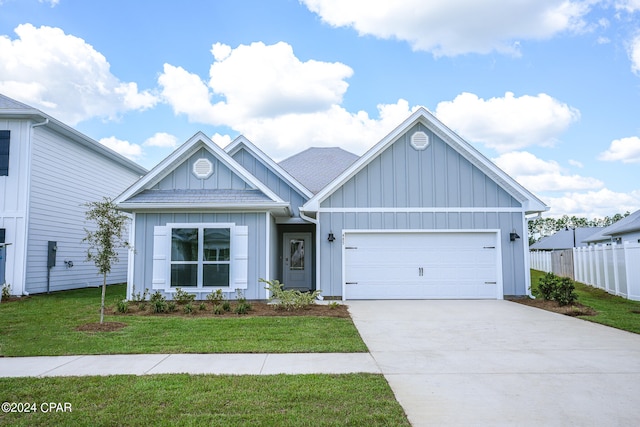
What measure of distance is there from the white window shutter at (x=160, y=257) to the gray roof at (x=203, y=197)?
0.84 meters

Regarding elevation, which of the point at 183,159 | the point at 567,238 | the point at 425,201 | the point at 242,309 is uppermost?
the point at 183,159

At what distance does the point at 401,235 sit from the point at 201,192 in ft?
19.4

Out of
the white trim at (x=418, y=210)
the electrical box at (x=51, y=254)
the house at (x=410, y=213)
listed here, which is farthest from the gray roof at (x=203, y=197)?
the electrical box at (x=51, y=254)

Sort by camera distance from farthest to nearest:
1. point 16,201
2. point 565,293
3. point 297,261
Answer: point 297,261 < point 16,201 < point 565,293

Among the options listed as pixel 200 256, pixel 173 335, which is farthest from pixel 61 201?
pixel 173 335

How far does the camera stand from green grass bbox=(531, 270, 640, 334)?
862cm

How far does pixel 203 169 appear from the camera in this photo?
12719mm

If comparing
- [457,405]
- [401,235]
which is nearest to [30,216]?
[401,235]

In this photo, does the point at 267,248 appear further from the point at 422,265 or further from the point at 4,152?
the point at 4,152

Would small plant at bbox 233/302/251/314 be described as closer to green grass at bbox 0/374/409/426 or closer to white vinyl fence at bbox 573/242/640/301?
green grass at bbox 0/374/409/426

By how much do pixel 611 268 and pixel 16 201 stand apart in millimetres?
19166

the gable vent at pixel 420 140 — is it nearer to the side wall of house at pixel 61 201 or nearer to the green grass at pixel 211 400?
the green grass at pixel 211 400

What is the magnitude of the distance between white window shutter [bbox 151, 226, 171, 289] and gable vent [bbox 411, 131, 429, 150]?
746 cm

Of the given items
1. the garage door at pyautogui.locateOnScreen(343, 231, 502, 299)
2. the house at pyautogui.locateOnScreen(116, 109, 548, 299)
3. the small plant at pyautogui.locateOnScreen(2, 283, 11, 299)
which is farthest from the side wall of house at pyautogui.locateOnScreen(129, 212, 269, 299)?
the small plant at pyautogui.locateOnScreen(2, 283, 11, 299)
